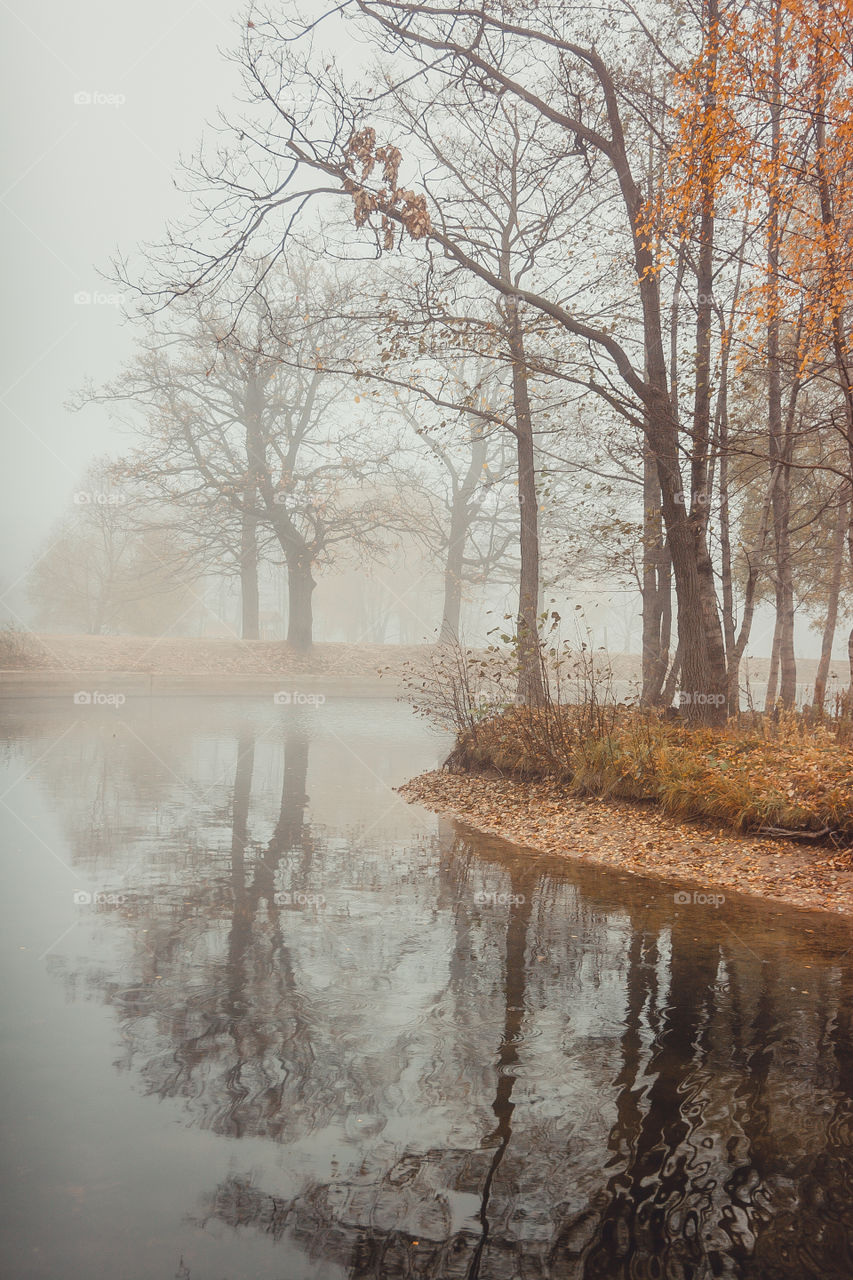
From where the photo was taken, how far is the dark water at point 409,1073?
9.86 ft

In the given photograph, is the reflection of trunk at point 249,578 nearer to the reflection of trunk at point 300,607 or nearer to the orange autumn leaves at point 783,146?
the reflection of trunk at point 300,607

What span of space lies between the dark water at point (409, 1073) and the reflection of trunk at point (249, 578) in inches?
976

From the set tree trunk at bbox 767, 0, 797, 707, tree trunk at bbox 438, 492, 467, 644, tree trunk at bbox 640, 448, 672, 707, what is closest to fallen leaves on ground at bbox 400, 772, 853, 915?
tree trunk at bbox 767, 0, 797, 707

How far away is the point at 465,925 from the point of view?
6602mm

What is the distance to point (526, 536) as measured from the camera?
56.1ft

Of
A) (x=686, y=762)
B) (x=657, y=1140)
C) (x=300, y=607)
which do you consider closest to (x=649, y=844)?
(x=686, y=762)

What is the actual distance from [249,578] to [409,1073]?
111 feet

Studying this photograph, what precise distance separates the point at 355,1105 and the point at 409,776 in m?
10.3

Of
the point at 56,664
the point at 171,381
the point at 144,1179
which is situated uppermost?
the point at 171,381

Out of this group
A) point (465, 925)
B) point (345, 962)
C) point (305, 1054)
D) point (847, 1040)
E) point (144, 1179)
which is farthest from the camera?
point (465, 925)

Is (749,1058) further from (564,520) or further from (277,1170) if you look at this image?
(564,520)

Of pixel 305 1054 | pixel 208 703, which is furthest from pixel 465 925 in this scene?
pixel 208 703

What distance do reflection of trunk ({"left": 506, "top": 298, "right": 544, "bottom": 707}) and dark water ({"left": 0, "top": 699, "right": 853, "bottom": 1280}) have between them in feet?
16.5

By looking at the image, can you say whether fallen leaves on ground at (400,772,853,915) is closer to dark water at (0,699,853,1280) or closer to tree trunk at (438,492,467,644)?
dark water at (0,699,853,1280)
